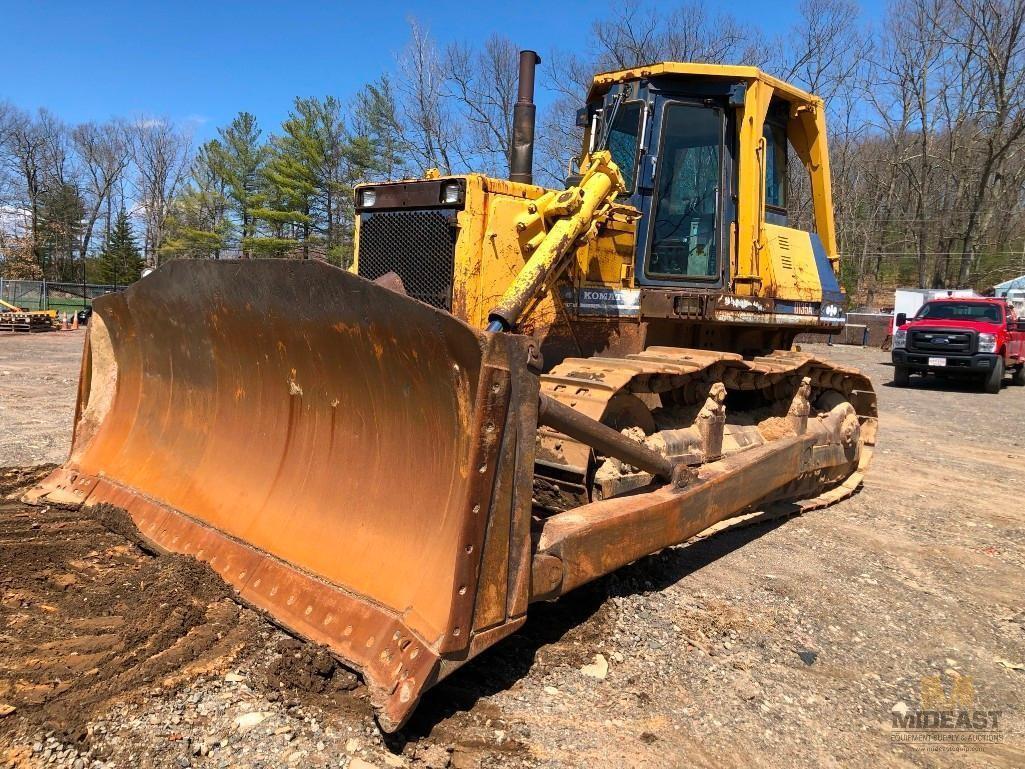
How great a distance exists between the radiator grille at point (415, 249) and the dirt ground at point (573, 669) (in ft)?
6.52

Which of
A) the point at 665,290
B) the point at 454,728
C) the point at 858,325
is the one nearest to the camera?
the point at 454,728

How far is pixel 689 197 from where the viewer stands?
540cm

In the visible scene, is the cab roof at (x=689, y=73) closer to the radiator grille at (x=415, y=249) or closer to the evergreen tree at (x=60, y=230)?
the radiator grille at (x=415, y=249)

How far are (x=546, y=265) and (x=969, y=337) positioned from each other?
15149 millimetres

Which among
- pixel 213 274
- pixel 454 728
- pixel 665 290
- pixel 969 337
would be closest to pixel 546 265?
pixel 665 290

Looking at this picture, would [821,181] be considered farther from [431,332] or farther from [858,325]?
[858,325]

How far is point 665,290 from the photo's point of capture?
17.1 feet

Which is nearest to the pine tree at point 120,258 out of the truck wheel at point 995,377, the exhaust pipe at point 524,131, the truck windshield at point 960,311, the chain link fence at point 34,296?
the chain link fence at point 34,296

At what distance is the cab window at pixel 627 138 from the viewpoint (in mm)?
5309

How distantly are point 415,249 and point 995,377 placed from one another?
15.7m

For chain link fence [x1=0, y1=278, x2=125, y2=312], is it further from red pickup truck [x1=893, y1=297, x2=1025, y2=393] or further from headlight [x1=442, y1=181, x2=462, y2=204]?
headlight [x1=442, y1=181, x2=462, y2=204]

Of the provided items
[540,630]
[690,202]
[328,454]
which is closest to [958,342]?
[690,202]

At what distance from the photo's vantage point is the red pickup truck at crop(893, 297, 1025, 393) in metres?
16.0

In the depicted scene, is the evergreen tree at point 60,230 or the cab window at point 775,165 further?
the evergreen tree at point 60,230
